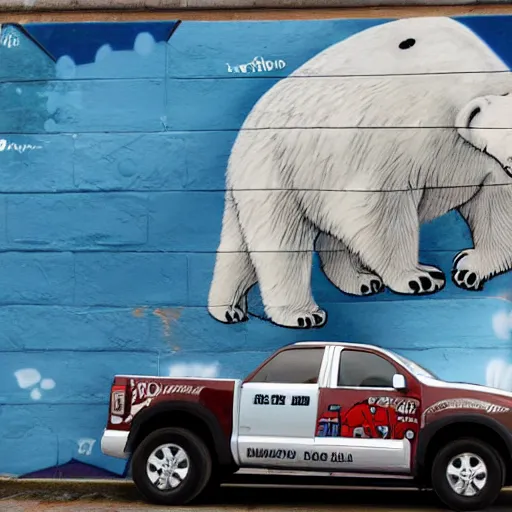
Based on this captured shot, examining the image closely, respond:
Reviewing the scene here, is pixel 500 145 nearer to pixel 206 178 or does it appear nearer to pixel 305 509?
pixel 206 178

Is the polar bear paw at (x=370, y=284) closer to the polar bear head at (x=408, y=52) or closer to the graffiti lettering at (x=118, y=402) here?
the polar bear head at (x=408, y=52)

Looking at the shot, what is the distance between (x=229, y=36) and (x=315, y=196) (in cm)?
232

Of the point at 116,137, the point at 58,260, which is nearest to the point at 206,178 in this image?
the point at 116,137

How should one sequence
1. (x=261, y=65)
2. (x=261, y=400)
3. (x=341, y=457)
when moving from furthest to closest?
(x=261, y=65)
(x=261, y=400)
(x=341, y=457)

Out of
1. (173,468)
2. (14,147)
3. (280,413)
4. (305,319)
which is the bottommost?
(173,468)

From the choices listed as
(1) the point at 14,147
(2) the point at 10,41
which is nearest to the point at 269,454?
(1) the point at 14,147

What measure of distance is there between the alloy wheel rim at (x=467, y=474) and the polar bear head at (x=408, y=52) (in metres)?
4.94

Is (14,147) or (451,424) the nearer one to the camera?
(451,424)

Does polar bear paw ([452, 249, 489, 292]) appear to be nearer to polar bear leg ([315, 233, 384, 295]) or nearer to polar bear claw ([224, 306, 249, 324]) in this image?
Answer: polar bear leg ([315, 233, 384, 295])

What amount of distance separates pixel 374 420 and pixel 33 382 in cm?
456

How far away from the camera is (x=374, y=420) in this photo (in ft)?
29.8

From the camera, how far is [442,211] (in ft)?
37.3

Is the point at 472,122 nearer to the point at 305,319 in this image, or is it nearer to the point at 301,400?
the point at 305,319

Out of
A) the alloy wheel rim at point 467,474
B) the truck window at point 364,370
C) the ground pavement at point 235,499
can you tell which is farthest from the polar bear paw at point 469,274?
the alloy wheel rim at point 467,474
